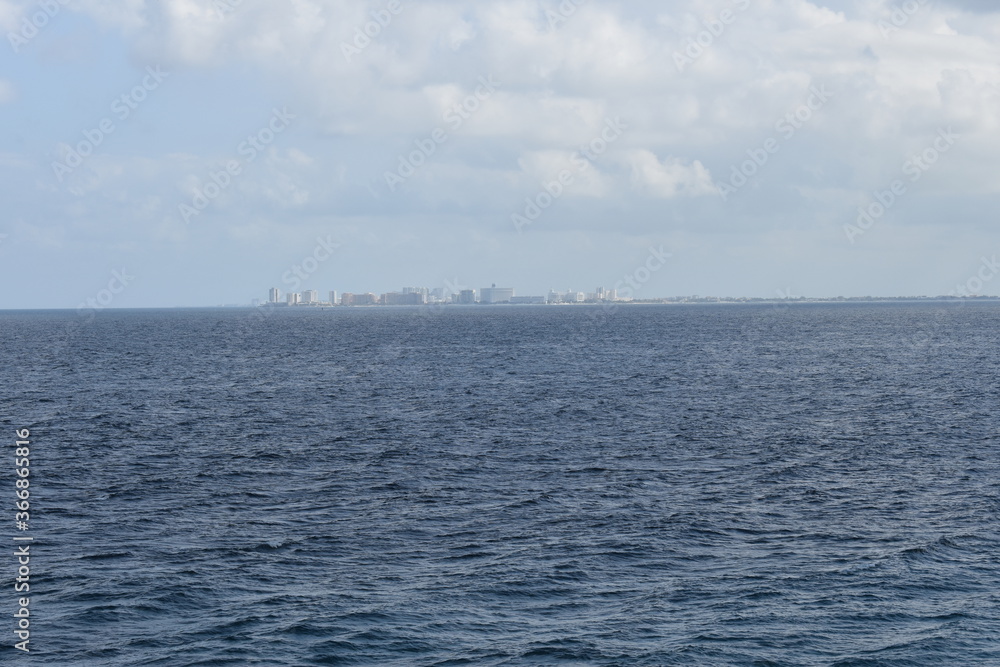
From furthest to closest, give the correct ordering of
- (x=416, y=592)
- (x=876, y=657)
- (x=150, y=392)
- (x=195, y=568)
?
1. (x=150, y=392)
2. (x=195, y=568)
3. (x=416, y=592)
4. (x=876, y=657)

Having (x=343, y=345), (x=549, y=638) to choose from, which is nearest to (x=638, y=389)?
(x=549, y=638)

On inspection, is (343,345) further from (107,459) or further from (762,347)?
(107,459)

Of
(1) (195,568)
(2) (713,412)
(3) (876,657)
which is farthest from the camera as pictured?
(2) (713,412)

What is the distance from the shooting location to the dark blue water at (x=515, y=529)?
26469 millimetres

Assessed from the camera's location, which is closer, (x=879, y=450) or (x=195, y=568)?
(x=195, y=568)

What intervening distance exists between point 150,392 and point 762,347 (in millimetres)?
96511

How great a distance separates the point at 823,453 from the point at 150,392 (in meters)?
60.0

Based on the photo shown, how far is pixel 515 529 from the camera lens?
1468 inches

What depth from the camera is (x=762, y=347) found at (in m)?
155

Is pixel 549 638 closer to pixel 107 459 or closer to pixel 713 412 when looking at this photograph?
pixel 107 459

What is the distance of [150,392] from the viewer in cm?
8969

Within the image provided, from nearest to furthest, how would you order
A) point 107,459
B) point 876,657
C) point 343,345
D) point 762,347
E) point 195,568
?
point 876,657 → point 195,568 → point 107,459 → point 762,347 → point 343,345

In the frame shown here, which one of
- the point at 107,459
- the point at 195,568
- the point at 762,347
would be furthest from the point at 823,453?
the point at 762,347

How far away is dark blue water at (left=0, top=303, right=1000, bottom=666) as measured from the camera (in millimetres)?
26469
